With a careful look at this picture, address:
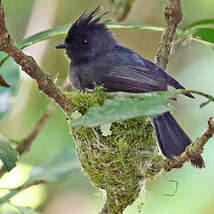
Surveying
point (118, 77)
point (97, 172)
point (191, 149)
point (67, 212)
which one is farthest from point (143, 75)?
point (67, 212)

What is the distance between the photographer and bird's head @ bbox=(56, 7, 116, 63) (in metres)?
4.16

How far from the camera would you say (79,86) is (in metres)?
3.91

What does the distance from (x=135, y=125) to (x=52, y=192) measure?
102 inches

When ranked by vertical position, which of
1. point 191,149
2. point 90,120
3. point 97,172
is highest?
point 90,120

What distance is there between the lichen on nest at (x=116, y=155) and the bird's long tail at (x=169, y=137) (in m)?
0.05

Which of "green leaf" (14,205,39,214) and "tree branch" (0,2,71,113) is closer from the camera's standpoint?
"tree branch" (0,2,71,113)

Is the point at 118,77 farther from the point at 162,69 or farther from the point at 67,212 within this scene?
the point at 67,212

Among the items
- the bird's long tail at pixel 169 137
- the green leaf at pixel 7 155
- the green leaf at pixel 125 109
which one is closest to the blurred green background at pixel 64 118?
the bird's long tail at pixel 169 137

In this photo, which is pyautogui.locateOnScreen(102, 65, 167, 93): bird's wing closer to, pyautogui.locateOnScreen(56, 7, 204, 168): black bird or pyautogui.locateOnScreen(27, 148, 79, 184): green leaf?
pyautogui.locateOnScreen(56, 7, 204, 168): black bird

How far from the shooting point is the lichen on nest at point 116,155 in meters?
2.99

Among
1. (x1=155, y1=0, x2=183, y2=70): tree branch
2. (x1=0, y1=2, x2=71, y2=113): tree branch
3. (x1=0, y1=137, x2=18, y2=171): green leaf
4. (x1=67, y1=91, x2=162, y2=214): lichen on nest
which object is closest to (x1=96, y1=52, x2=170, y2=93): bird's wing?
(x1=155, y1=0, x2=183, y2=70): tree branch

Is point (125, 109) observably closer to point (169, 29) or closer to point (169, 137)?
point (169, 29)

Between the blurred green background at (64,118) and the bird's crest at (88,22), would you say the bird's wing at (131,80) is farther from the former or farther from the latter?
the blurred green background at (64,118)

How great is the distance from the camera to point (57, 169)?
3.50m
